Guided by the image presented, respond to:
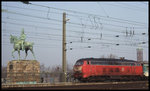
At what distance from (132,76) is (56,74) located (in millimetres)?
10624

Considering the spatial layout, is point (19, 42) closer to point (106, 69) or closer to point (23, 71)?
point (23, 71)

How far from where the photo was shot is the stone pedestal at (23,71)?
2839cm

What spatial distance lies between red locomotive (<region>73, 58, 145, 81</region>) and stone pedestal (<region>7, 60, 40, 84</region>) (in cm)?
482

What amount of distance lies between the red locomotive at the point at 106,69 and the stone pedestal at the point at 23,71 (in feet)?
15.8

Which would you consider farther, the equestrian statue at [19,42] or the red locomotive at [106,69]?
the equestrian statue at [19,42]

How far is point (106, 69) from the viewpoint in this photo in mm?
31344

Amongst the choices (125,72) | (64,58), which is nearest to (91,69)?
(64,58)

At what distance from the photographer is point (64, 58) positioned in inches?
1164

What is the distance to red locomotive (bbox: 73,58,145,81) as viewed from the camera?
29.8m

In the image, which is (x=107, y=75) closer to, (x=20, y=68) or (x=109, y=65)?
(x=109, y=65)

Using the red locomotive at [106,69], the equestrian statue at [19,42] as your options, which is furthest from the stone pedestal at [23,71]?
the red locomotive at [106,69]

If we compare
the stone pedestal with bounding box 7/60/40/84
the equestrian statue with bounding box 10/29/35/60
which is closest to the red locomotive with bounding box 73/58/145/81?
the stone pedestal with bounding box 7/60/40/84

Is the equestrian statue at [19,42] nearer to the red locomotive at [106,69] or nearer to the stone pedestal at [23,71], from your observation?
the stone pedestal at [23,71]

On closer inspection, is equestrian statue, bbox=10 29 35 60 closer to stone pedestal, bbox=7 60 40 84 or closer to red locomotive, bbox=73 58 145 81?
stone pedestal, bbox=7 60 40 84
